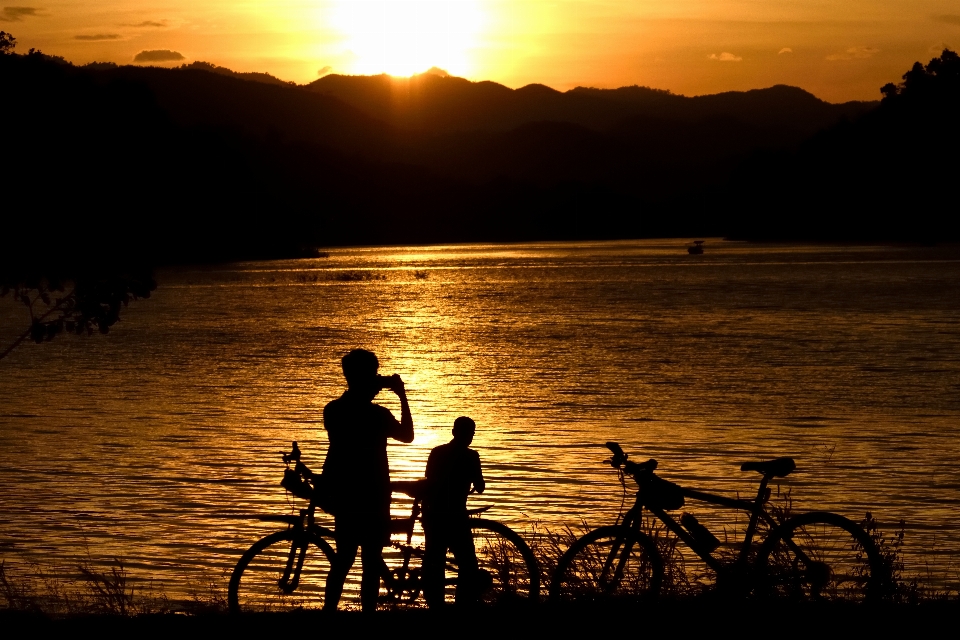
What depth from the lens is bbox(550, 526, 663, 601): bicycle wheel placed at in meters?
9.79

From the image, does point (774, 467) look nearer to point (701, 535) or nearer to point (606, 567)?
point (701, 535)

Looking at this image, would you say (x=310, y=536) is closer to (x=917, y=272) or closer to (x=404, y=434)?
(x=404, y=434)

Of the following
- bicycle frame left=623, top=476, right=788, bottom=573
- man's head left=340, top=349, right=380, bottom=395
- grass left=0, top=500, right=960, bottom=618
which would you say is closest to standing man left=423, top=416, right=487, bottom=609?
man's head left=340, top=349, right=380, bottom=395

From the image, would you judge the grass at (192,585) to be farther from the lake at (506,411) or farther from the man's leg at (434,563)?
the man's leg at (434,563)

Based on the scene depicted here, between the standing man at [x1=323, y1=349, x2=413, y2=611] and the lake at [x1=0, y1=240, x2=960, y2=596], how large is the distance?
6792 mm

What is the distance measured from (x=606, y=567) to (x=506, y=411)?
25485 millimetres

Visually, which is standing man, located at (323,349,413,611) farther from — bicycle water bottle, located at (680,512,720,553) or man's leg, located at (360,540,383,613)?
bicycle water bottle, located at (680,512,720,553)

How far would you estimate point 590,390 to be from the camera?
40.9 meters

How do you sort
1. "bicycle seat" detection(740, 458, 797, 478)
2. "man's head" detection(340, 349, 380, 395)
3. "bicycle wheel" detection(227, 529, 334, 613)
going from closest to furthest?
"bicycle seat" detection(740, 458, 797, 478) → "man's head" detection(340, 349, 380, 395) → "bicycle wheel" detection(227, 529, 334, 613)

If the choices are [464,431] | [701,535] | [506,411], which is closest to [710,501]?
[701,535]

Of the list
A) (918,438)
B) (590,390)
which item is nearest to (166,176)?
(918,438)

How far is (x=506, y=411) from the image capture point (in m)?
35.4

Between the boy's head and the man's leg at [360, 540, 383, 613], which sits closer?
the boy's head

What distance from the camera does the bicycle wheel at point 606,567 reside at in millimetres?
9789
